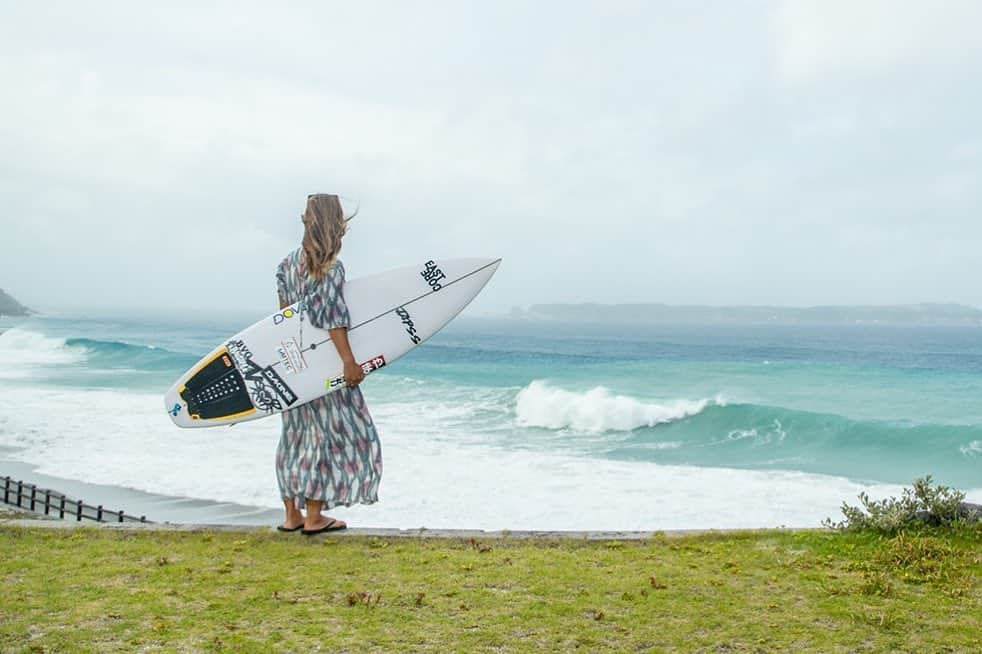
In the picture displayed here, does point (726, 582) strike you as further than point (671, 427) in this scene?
No

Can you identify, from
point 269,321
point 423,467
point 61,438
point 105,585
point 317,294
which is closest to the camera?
point 105,585

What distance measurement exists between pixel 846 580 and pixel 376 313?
9.48ft

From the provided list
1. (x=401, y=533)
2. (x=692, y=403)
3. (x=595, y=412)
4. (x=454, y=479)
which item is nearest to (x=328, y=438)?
(x=401, y=533)

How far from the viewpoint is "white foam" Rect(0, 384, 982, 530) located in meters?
10.4

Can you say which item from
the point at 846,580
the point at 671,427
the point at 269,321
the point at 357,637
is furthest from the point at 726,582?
the point at 671,427

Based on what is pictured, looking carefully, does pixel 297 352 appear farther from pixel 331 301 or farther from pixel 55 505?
pixel 55 505

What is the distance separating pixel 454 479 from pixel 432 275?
7751 mm

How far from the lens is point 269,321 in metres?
4.84

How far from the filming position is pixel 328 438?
449 centimetres

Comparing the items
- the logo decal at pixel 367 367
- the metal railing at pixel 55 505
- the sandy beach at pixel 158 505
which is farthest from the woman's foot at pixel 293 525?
the sandy beach at pixel 158 505

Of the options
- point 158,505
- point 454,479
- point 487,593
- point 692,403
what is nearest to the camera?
point 487,593

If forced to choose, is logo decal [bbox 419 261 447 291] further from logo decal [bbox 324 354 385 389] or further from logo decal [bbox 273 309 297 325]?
logo decal [bbox 273 309 297 325]

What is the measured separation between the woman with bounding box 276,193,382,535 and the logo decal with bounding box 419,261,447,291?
2.62 feet

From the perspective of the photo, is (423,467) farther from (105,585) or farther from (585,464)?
(105,585)
